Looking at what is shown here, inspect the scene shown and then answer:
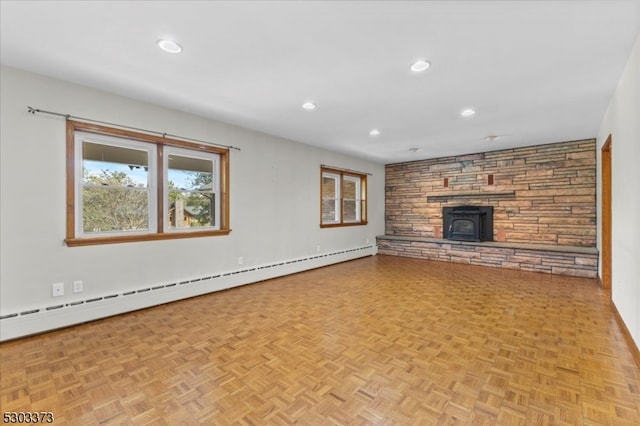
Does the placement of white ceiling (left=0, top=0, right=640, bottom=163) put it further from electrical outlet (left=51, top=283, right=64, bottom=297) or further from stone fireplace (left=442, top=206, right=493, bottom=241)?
stone fireplace (left=442, top=206, right=493, bottom=241)

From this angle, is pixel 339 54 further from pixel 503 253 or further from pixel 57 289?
pixel 503 253

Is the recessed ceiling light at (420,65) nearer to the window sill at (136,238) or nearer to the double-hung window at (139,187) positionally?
the double-hung window at (139,187)

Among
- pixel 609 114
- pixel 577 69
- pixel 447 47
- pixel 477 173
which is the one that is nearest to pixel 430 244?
pixel 477 173

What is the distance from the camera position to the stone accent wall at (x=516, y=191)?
5.38m

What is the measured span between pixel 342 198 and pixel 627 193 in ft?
15.0

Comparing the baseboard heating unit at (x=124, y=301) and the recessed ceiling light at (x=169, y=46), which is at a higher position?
the recessed ceiling light at (x=169, y=46)

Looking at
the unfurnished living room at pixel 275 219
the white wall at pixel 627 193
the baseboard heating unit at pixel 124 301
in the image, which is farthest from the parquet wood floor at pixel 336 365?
the white wall at pixel 627 193

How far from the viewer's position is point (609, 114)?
3.51 m

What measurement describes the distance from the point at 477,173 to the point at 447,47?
490cm

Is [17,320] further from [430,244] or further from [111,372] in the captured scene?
[430,244]

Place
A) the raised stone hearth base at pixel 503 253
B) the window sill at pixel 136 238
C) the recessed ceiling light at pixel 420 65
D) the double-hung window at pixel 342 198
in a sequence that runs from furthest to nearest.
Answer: the double-hung window at pixel 342 198
the raised stone hearth base at pixel 503 253
the window sill at pixel 136 238
the recessed ceiling light at pixel 420 65

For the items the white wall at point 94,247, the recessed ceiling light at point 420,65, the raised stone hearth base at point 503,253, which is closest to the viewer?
the recessed ceiling light at point 420,65

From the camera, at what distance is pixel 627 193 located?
2613 mm

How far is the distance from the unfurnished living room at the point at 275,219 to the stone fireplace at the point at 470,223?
1192 millimetres
